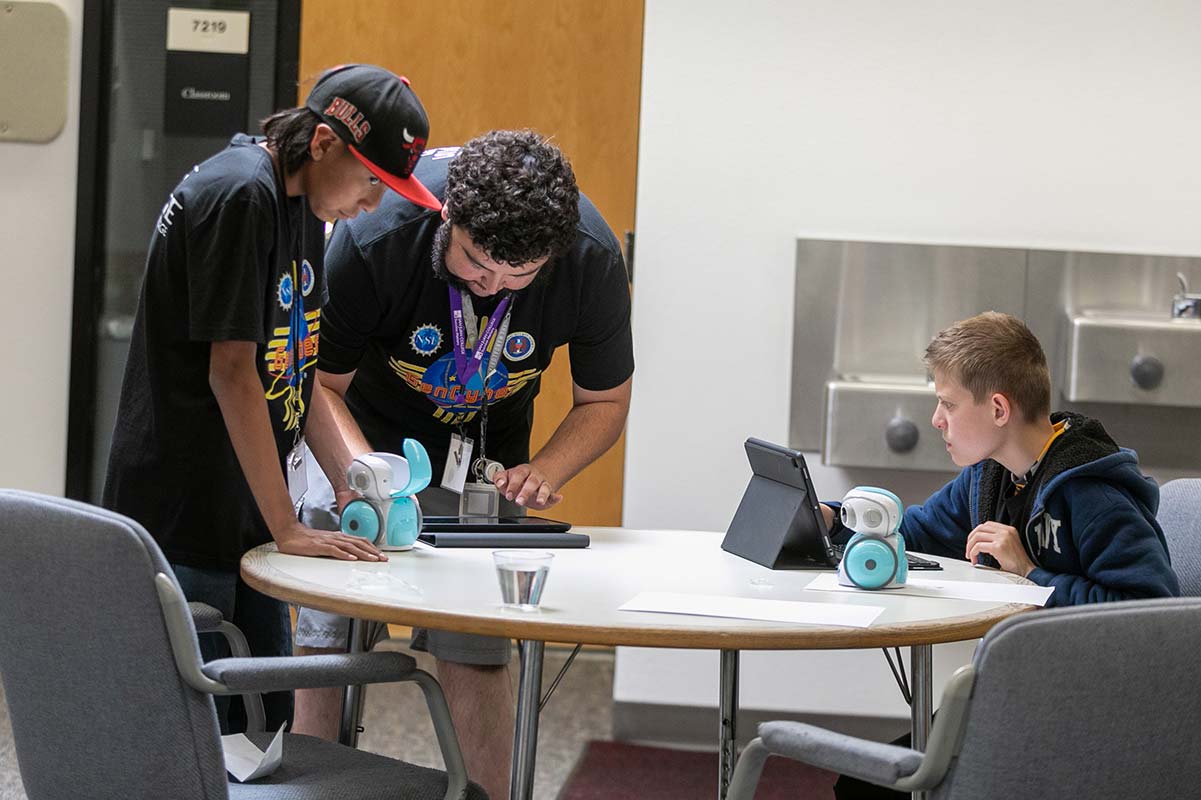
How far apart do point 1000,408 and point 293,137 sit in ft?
4.09

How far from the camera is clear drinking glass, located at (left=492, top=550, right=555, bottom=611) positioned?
166 centimetres

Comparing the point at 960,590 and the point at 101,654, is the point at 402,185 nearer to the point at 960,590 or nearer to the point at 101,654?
the point at 101,654

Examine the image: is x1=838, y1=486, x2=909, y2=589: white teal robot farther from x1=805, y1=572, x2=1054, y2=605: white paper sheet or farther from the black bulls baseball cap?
the black bulls baseball cap

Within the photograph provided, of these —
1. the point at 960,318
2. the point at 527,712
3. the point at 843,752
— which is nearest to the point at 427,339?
the point at 527,712

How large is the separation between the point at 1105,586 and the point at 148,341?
1481 millimetres

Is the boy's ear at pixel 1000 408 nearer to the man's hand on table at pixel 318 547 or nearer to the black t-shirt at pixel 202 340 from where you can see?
the man's hand on table at pixel 318 547

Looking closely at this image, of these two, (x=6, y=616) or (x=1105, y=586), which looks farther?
Answer: (x=1105, y=586)

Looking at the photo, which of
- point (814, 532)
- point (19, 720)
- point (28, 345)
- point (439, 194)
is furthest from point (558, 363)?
point (19, 720)

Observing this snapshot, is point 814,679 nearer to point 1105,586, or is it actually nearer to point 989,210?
point 989,210

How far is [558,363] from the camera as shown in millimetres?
4422

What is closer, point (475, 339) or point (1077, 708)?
point (1077, 708)

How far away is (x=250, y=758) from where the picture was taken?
175 centimetres

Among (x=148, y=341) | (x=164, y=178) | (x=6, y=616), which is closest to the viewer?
(x=6, y=616)

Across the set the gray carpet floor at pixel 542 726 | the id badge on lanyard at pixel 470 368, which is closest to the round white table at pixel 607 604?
the id badge on lanyard at pixel 470 368
